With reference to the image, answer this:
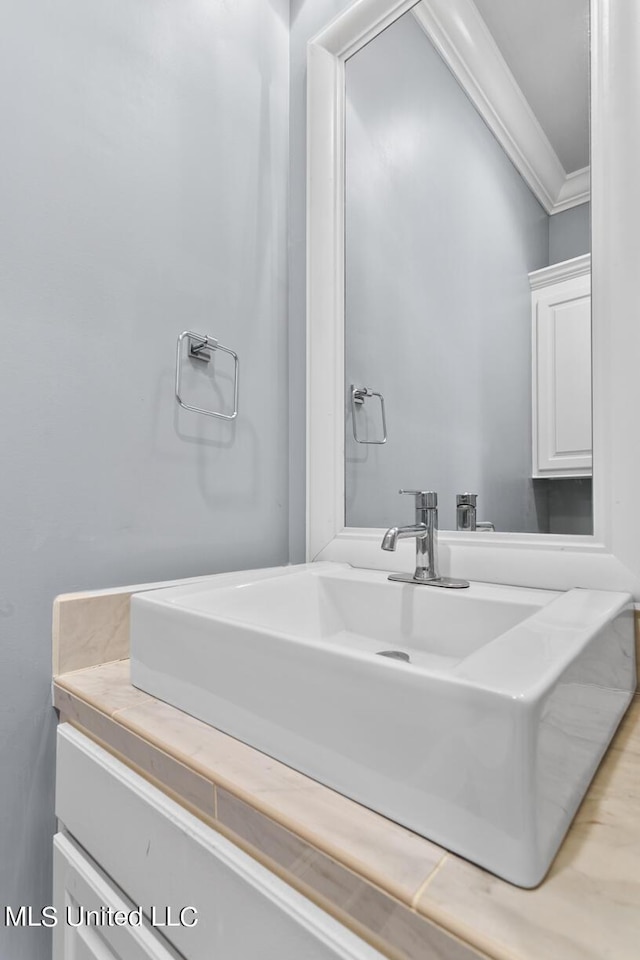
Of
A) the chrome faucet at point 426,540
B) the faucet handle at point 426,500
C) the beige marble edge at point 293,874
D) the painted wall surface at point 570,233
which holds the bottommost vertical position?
the beige marble edge at point 293,874

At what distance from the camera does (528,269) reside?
0.89 m

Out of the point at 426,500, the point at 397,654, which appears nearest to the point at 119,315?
the point at 426,500

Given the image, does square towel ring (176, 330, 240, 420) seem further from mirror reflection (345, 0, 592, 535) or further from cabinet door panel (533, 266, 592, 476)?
cabinet door panel (533, 266, 592, 476)

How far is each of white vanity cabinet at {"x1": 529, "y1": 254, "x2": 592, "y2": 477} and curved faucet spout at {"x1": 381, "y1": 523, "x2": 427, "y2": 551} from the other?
0.22m

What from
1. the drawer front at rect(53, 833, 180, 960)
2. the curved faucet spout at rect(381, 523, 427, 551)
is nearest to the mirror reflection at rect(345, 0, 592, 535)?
the curved faucet spout at rect(381, 523, 427, 551)

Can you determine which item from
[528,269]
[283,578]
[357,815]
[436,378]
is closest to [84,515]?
[283,578]

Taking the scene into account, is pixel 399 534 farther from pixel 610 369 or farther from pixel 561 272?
pixel 561 272

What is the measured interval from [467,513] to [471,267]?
51 cm

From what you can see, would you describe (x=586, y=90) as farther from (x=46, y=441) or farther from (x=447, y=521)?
(x=46, y=441)

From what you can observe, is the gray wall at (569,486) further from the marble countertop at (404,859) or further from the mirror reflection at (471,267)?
the marble countertop at (404,859)

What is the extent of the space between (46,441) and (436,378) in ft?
2.49

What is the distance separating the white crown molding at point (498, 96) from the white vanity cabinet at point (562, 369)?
13cm

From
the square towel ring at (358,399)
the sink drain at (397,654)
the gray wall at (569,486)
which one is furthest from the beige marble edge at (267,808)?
the square towel ring at (358,399)

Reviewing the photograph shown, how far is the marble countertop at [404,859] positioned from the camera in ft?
0.96
